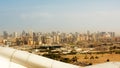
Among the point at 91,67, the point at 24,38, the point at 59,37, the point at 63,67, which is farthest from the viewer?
the point at 59,37

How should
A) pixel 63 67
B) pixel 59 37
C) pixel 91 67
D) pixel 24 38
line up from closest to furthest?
pixel 91 67, pixel 63 67, pixel 24 38, pixel 59 37

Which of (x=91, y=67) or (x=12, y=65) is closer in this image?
(x=91, y=67)

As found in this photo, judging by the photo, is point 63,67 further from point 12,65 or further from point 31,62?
point 12,65

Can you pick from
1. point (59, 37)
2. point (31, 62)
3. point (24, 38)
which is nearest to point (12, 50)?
point (31, 62)

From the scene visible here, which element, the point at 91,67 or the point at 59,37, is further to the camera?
the point at 59,37

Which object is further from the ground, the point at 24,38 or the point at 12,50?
the point at 12,50

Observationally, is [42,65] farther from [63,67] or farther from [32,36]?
[32,36]

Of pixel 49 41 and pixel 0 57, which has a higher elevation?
pixel 0 57

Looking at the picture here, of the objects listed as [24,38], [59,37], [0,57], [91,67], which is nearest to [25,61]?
[0,57]

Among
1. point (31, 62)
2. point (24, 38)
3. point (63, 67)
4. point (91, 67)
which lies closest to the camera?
point (91, 67)
